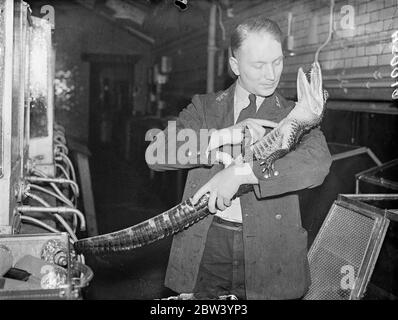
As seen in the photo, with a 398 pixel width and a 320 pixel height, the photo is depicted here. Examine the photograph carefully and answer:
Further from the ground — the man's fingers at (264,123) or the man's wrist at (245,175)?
the man's fingers at (264,123)

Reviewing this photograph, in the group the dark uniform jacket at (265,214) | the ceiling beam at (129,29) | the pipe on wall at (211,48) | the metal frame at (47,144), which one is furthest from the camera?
the ceiling beam at (129,29)

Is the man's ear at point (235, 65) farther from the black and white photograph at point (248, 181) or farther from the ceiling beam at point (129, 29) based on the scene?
the ceiling beam at point (129, 29)

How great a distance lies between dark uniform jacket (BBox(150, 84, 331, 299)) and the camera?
5.23 ft

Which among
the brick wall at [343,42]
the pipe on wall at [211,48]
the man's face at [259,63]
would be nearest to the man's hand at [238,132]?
the man's face at [259,63]

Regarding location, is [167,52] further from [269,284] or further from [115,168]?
[269,284]

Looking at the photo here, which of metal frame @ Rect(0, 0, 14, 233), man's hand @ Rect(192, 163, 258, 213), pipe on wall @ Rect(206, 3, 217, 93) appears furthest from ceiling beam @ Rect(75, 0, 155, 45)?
man's hand @ Rect(192, 163, 258, 213)

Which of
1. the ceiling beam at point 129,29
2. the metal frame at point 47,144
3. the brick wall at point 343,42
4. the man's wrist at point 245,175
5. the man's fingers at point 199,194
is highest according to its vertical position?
the ceiling beam at point 129,29

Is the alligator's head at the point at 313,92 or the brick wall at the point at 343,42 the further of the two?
the brick wall at the point at 343,42

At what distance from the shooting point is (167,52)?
346 inches

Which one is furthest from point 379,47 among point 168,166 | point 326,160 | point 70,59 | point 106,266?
point 70,59

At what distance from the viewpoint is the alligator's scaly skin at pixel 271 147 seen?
1.63 m

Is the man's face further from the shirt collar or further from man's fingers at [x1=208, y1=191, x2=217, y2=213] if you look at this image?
man's fingers at [x1=208, y1=191, x2=217, y2=213]

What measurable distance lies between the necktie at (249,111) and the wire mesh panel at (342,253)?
2.74ft

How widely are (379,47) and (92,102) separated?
8706 mm
